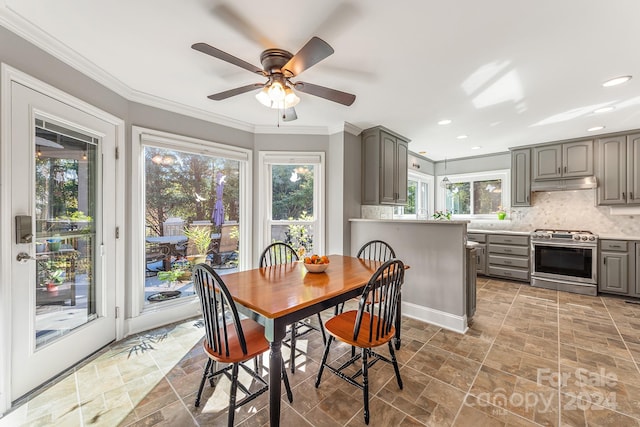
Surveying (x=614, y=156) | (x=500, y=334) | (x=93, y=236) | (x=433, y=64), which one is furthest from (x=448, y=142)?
(x=93, y=236)

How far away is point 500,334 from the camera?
273 centimetres

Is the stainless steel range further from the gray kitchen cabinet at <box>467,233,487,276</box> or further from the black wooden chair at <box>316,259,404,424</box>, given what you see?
the black wooden chair at <box>316,259,404,424</box>

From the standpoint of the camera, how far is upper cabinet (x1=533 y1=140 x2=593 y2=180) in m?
4.20

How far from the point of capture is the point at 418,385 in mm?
1944

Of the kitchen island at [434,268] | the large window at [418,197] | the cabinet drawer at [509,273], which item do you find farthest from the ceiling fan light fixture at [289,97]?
the cabinet drawer at [509,273]

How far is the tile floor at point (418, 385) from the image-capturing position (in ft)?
5.38

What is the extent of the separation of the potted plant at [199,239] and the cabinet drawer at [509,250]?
4.83 metres

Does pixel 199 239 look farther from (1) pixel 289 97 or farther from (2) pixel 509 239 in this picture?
(2) pixel 509 239

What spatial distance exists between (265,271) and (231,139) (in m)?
2.06

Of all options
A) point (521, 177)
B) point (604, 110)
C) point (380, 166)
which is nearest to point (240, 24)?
point (380, 166)

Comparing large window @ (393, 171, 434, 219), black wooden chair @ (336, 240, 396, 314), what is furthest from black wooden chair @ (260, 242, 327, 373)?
large window @ (393, 171, 434, 219)

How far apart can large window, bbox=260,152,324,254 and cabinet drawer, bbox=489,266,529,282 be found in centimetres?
337

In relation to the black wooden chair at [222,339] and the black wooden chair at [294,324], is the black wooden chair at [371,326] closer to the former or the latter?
the black wooden chair at [294,324]

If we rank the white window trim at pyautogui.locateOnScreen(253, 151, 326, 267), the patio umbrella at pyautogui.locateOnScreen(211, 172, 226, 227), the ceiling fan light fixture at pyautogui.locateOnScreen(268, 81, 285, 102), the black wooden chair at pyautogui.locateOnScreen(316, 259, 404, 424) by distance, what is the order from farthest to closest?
the white window trim at pyautogui.locateOnScreen(253, 151, 326, 267), the patio umbrella at pyautogui.locateOnScreen(211, 172, 226, 227), the ceiling fan light fixture at pyautogui.locateOnScreen(268, 81, 285, 102), the black wooden chair at pyautogui.locateOnScreen(316, 259, 404, 424)
